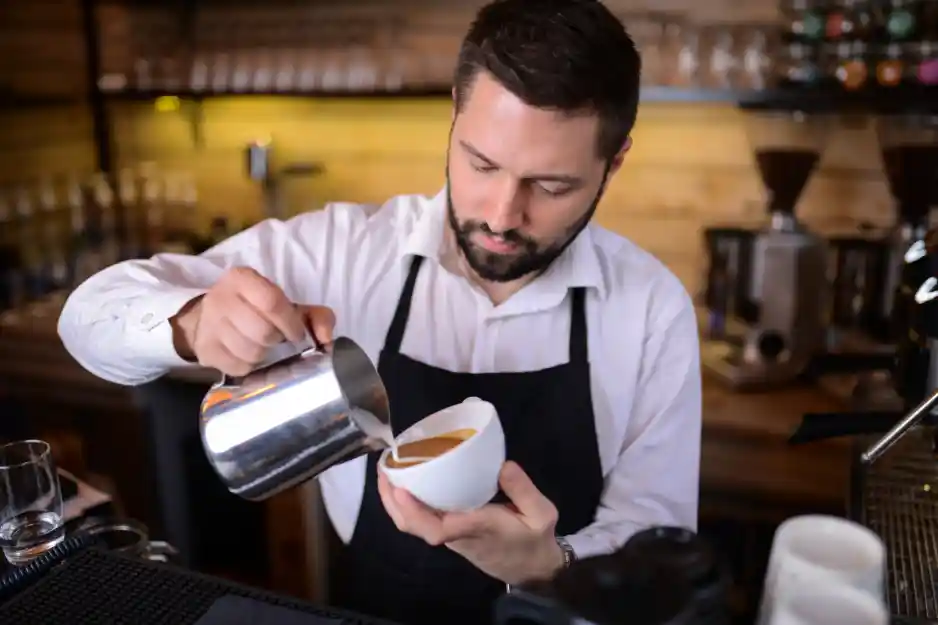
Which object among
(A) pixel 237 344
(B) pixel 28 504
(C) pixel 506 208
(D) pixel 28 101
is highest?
(D) pixel 28 101

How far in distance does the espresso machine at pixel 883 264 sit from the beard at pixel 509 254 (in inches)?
36.9

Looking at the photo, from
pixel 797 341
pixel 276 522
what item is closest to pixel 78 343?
pixel 276 522

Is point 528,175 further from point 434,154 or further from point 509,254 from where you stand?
point 434,154

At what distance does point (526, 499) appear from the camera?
0.92m

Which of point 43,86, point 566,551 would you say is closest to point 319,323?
point 566,551

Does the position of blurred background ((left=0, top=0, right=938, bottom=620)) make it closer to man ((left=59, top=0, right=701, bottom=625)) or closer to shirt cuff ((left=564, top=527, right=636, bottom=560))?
man ((left=59, top=0, right=701, bottom=625))

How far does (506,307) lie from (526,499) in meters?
0.46

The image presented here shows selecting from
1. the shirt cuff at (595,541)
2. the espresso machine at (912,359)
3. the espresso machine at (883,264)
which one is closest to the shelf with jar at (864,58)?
the espresso machine at (883,264)

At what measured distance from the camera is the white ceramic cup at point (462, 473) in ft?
2.73

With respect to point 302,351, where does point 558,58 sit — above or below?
above

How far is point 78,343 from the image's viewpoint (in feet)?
4.02

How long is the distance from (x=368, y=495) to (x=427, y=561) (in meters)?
0.13

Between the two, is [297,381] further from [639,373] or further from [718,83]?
[718,83]

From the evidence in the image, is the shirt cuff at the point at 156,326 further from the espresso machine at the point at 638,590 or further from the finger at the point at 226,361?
the espresso machine at the point at 638,590
